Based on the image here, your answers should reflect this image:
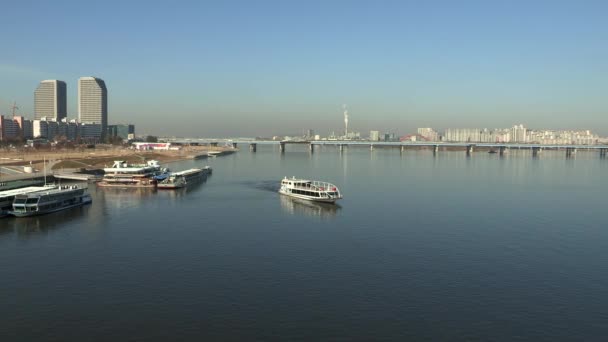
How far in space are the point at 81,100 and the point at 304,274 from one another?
573 ft

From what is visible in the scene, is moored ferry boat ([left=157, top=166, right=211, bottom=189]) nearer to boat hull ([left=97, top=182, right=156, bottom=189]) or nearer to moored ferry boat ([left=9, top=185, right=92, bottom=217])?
boat hull ([left=97, top=182, right=156, bottom=189])

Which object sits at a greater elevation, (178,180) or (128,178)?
(128,178)

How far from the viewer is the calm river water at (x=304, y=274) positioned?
11211 mm

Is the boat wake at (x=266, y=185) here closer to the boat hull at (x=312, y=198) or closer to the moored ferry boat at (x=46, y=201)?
the boat hull at (x=312, y=198)

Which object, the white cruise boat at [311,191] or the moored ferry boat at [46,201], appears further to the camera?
the white cruise boat at [311,191]

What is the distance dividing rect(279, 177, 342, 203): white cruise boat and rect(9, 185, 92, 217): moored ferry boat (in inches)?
A: 498

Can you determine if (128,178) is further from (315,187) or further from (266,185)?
(315,187)

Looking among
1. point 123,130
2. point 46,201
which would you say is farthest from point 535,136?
point 46,201

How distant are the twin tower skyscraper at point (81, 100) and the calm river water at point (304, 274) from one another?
156m

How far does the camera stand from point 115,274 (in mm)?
14719

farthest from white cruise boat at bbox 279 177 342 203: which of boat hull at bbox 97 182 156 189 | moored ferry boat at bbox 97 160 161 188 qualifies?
moored ferry boat at bbox 97 160 161 188

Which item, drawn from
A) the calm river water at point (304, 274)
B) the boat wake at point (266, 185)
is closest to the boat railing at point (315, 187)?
the calm river water at point (304, 274)

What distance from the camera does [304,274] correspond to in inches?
585

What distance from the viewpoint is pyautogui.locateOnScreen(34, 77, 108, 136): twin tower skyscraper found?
169 meters
